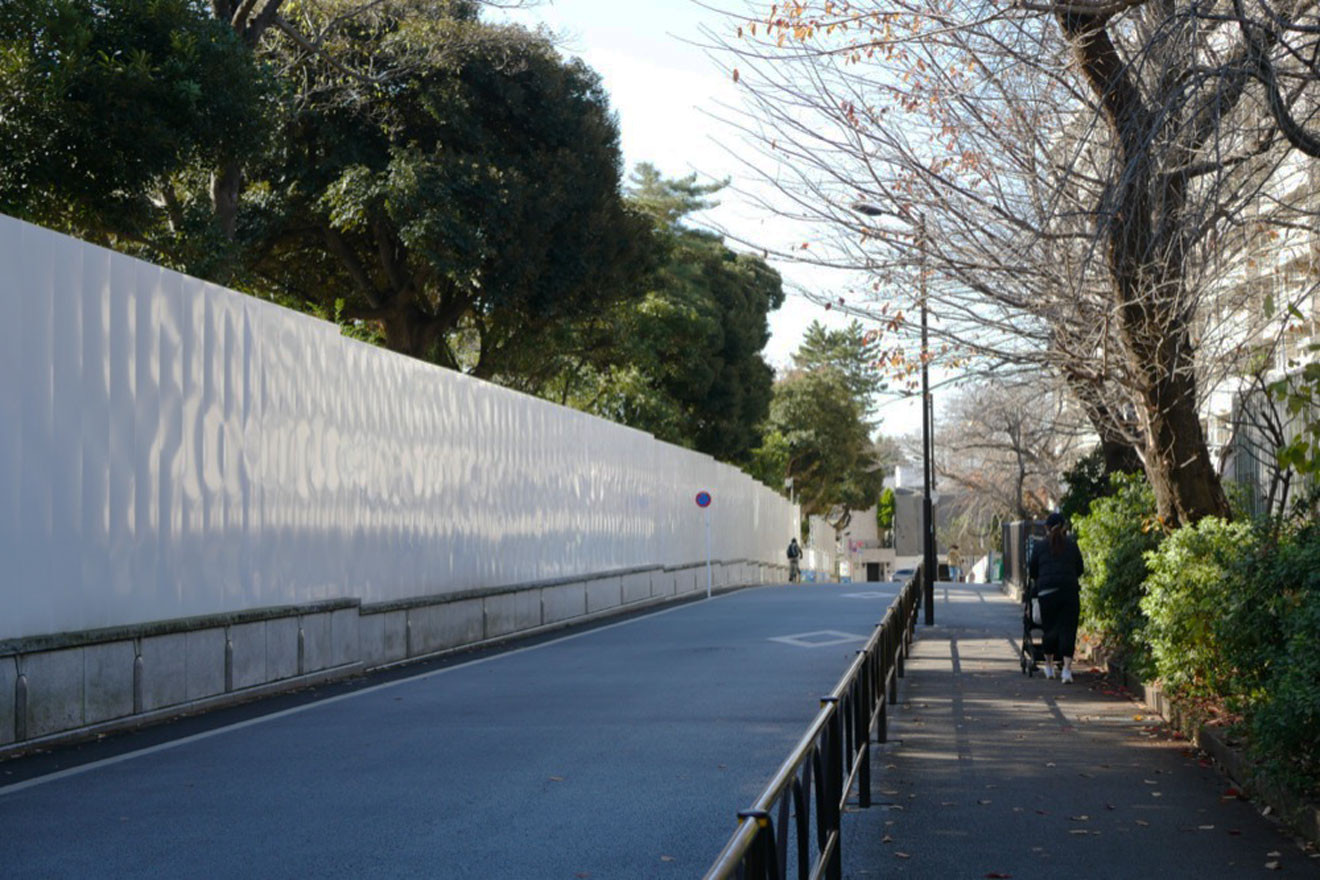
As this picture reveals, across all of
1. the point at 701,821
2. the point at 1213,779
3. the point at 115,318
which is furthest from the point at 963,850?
the point at 115,318

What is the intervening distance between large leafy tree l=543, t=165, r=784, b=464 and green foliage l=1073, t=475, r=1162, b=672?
25237 millimetres

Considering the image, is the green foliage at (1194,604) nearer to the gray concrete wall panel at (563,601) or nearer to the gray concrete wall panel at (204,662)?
the gray concrete wall panel at (204,662)

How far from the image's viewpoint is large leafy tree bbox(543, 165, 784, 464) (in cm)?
5150

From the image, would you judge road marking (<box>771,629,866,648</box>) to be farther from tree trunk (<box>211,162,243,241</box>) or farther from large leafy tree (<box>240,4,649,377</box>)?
large leafy tree (<box>240,4,649,377</box>)

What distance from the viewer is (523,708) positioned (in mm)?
13539

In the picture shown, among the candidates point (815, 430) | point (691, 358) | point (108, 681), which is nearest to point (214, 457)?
point (108, 681)

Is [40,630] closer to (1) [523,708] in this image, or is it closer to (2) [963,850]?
(1) [523,708]

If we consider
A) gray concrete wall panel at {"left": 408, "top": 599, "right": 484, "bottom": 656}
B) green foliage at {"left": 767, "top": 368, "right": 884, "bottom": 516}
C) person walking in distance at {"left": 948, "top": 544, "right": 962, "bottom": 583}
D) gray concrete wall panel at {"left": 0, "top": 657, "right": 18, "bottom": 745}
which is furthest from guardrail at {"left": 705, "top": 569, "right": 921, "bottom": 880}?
green foliage at {"left": 767, "top": 368, "right": 884, "bottom": 516}

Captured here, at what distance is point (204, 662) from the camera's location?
13.6 meters

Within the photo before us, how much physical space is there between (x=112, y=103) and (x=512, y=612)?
32.0 feet

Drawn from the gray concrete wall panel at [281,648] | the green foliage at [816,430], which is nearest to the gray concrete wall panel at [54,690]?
the gray concrete wall panel at [281,648]

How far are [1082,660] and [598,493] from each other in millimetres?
13041

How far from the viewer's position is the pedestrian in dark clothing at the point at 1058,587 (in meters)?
16.6

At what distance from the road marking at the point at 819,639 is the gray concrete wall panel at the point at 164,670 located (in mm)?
9444
